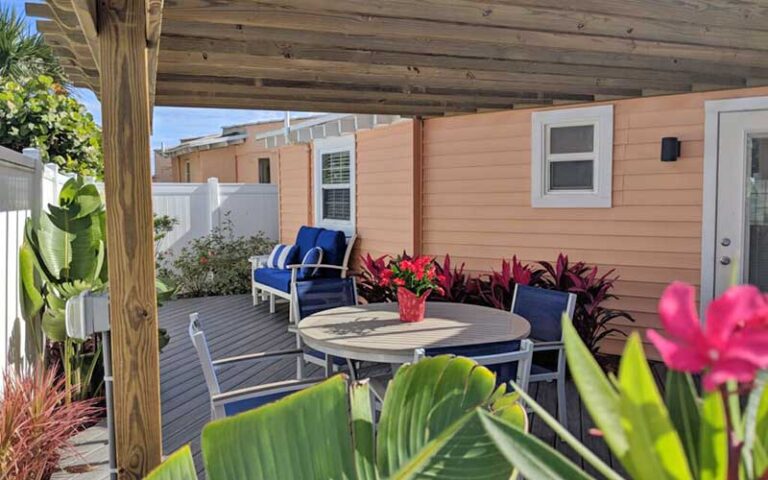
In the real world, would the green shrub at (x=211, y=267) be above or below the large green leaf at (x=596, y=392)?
below

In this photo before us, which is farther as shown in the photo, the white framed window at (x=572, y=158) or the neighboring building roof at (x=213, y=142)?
the neighboring building roof at (x=213, y=142)

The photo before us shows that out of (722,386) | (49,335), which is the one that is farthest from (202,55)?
(722,386)

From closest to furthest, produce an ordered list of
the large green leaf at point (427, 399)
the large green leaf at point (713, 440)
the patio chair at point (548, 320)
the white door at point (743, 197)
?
the large green leaf at point (713, 440), the large green leaf at point (427, 399), the patio chair at point (548, 320), the white door at point (743, 197)

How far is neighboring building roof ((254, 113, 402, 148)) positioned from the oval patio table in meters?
3.30

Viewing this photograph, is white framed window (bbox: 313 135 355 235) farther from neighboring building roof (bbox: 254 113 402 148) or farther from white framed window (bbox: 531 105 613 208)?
white framed window (bbox: 531 105 613 208)

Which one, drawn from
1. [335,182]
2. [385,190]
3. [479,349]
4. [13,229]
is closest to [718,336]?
[479,349]

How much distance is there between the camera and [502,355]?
2.60 metres

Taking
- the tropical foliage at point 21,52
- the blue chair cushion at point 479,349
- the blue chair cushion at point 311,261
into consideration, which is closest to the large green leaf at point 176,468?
the blue chair cushion at point 479,349

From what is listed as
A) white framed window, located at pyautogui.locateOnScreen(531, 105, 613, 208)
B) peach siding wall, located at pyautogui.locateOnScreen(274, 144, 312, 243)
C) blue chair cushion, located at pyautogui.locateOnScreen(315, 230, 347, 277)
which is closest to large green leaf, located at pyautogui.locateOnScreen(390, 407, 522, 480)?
white framed window, located at pyautogui.locateOnScreen(531, 105, 613, 208)

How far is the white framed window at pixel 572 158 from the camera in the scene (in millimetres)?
5184

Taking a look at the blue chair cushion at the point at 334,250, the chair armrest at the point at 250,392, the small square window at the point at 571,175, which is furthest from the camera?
the blue chair cushion at the point at 334,250

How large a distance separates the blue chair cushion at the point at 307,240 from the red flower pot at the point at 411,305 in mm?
4308

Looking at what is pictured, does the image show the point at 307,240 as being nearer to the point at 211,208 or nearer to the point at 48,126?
the point at 211,208

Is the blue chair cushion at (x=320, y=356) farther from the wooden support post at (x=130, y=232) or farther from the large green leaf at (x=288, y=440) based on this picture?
the large green leaf at (x=288, y=440)
